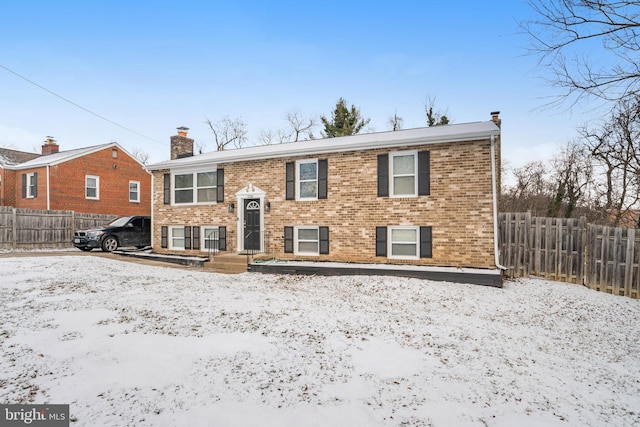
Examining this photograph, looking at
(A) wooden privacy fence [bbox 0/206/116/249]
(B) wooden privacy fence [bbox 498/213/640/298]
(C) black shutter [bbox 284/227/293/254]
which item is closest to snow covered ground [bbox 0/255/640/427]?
(B) wooden privacy fence [bbox 498/213/640/298]

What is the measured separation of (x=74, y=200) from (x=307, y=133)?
23.0 m

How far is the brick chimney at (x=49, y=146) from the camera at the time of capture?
23453 mm

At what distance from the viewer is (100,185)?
73.2 ft

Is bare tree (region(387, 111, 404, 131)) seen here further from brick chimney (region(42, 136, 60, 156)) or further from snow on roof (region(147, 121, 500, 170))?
brick chimney (region(42, 136, 60, 156))

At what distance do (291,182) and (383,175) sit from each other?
3482mm

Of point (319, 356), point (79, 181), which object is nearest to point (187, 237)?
point (319, 356)

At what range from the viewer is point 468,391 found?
11.2 feet

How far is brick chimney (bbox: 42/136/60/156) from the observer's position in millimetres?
23453

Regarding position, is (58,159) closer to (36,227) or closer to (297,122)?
(36,227)

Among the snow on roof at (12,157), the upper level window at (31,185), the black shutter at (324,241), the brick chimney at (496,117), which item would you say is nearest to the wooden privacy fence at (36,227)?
the upper level window at (31,185)

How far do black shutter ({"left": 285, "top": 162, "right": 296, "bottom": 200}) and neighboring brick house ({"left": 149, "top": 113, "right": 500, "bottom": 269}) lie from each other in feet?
0.12

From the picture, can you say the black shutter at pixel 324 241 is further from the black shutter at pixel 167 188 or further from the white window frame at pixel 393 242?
the black shutter at pixel 167 188

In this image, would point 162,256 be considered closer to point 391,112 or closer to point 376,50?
point 376,50

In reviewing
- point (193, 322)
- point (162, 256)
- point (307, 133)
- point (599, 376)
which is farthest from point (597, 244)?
point (307, 133)
